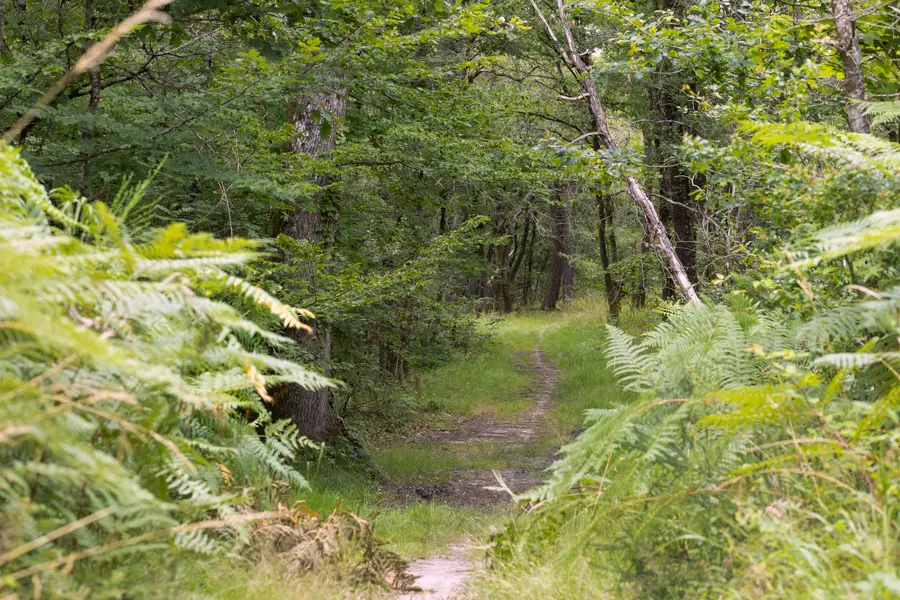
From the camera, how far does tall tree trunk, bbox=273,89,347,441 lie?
359 inches

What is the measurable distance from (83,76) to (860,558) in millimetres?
7874

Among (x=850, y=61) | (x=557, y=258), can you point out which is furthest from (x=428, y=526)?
(x=557, y=258)

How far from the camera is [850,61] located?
4648mm

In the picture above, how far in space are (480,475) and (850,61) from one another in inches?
311

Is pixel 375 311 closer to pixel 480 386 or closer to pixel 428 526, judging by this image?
pixel 428 526

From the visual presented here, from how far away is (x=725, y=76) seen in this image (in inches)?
283

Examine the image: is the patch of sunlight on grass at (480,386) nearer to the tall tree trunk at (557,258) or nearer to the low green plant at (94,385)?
the tall tree trunk at (557,258)

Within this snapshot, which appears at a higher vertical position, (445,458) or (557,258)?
(557,258)

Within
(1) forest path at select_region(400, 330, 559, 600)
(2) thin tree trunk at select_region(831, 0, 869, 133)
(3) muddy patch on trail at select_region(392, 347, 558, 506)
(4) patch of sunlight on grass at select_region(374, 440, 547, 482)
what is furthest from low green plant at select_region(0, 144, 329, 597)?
(4) patch of sunlight on grass at select_region(374, 440, 547, 482)

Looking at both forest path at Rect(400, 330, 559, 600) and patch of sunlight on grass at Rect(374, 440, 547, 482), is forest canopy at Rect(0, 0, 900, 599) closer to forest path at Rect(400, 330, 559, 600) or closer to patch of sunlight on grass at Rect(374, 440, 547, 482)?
patch of sunlight on grass at Rect(374, 440, 547, 482)

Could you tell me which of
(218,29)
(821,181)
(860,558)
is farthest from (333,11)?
(860,558)

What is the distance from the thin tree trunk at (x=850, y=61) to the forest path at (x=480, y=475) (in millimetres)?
3247

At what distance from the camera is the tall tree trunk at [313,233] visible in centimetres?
912

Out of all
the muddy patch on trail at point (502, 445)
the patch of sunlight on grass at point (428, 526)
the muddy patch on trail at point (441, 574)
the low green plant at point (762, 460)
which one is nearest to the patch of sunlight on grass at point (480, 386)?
the muddy patch on trail at point (502, 445)
